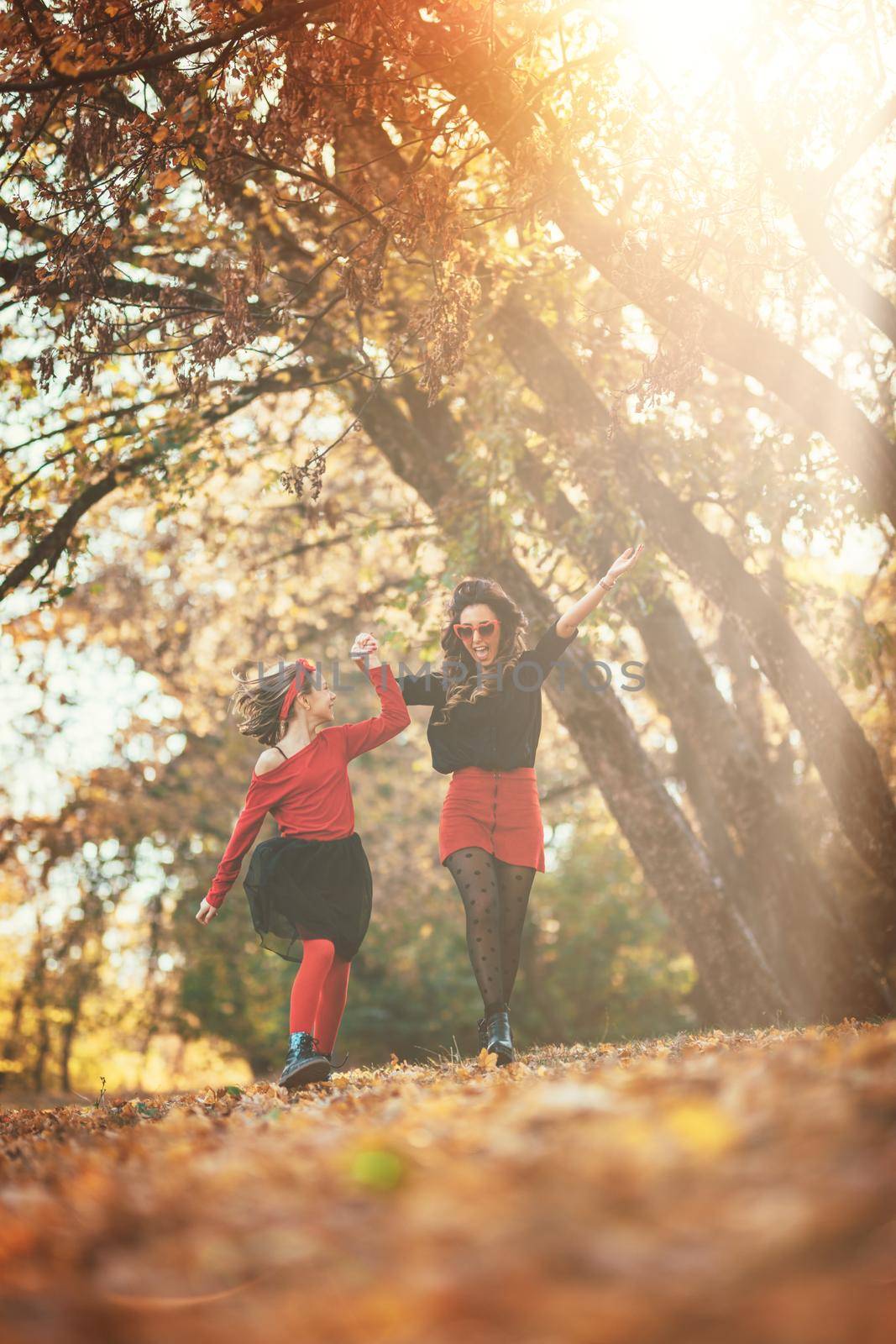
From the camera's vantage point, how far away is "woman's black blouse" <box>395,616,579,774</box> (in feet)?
19.6

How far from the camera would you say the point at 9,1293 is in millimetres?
1780

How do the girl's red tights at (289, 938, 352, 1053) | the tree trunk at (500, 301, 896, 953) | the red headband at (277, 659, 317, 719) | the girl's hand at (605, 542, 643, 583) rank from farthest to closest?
the tree trunk at (500, 301, 896, 953) < the girl's hand at (605, 542, 643, 583) < the red headband at (277, 659, 317, 719) < the girl's red tights at (289, 938, 352, 1053)

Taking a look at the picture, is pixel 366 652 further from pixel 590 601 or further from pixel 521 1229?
pixel 521 1229

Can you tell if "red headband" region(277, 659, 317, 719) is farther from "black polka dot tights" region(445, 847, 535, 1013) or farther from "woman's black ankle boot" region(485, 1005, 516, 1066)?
"woman's black ankle boot" region(485, 1005, 516, 1066)

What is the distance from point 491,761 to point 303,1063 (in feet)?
6.01

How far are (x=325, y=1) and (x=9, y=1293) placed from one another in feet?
17.8

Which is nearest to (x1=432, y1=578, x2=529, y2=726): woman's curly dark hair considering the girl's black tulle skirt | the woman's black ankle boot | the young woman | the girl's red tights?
the young woman

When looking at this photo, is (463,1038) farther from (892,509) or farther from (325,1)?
(325,1)

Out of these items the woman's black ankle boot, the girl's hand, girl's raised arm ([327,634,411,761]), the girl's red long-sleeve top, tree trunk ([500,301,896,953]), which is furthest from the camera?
tree trunk ([500,301,896,953])

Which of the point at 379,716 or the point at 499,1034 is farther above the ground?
the point at 379,716

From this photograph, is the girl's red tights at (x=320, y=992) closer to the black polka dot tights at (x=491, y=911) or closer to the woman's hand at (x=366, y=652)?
the black polka dot tights at (x=491, y=911)

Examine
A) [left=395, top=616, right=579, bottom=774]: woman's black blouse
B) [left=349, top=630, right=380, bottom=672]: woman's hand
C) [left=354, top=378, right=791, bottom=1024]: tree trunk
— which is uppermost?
[left=349, top=630, right=380, bottom=672]: woman's hand

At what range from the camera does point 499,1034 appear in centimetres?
565

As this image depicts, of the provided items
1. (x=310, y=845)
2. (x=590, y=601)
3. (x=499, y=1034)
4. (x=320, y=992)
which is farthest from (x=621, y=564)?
(x=320, y=992)
